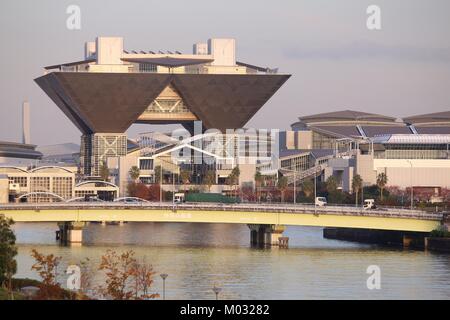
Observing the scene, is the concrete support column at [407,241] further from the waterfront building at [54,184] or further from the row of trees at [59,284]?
the waterfront building at [54,184]

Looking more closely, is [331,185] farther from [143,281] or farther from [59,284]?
[143,281]

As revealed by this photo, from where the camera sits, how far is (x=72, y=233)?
88500mm

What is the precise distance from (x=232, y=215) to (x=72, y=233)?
385 inches

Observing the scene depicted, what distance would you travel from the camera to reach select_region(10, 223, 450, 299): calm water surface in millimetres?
60750

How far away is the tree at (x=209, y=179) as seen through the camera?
147475mm

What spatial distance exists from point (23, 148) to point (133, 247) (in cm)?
11069

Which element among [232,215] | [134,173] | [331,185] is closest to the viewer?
[232,215]

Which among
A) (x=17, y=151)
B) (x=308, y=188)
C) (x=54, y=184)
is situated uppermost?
(x=17, y=151)

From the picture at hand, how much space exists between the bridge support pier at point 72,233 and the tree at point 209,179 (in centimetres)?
5722

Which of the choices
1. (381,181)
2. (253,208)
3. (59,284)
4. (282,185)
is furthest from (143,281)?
(282,185)

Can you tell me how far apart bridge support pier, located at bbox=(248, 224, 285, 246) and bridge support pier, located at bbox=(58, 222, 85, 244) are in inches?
431
